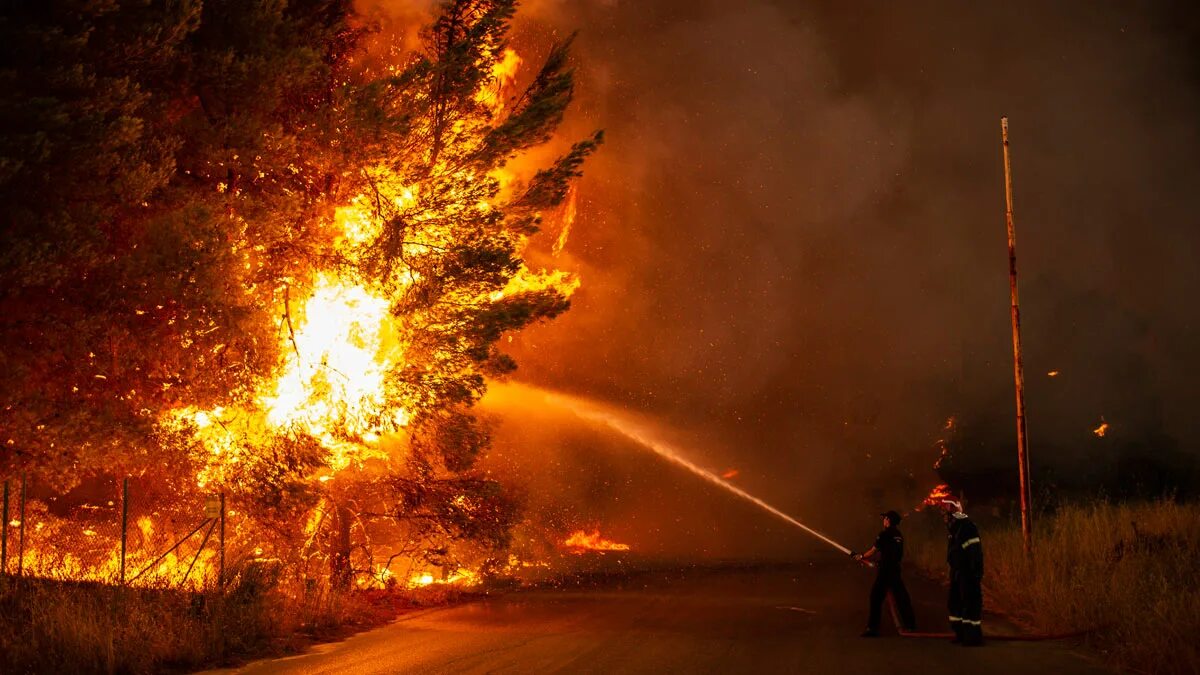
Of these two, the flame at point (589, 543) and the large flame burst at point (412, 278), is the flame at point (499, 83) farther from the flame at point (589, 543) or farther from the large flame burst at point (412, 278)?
the flame at point (589, 543)

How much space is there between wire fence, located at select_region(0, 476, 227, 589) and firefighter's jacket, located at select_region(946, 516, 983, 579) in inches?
369

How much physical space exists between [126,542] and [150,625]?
5103 mm

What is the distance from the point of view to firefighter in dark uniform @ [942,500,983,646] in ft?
38.4

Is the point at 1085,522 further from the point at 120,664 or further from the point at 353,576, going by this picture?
the point at 120,664

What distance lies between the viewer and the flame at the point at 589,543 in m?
28.3

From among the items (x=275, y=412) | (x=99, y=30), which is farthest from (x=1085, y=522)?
(x=99, y=30)

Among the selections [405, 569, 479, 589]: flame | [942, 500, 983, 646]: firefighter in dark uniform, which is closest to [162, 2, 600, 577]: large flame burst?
[405, 569, 479, 589]: flame

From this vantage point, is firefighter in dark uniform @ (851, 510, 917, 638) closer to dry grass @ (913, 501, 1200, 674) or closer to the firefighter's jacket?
the firefighter's jacket

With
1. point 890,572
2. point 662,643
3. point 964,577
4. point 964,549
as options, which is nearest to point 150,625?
point 662,643

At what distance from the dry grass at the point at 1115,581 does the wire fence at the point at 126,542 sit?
11.0 meters

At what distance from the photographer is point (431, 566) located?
18.5 metres

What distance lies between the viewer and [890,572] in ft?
42.0

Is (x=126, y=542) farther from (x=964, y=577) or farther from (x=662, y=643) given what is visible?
(x=964, y=577)

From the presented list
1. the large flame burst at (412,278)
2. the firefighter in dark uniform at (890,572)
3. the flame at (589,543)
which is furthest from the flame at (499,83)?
the flame at (589,543)
